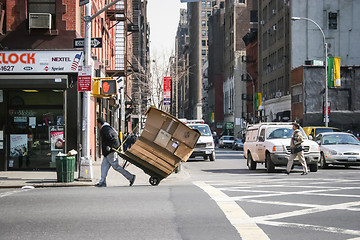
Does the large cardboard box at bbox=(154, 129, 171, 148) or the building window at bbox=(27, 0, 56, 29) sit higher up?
the building window at bbox=(27, 0, 56, 29)

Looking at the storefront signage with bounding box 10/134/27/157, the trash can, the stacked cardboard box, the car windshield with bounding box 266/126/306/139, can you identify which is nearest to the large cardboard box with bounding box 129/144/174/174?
the stacked cardboard box

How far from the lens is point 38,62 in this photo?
23.5 metres

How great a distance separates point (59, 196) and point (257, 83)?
78.1m

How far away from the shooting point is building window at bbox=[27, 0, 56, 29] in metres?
24.1

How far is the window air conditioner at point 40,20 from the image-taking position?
23377mm

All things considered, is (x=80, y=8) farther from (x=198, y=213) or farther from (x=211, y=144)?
(x=198, y=213)

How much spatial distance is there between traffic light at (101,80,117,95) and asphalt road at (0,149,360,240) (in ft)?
21.1

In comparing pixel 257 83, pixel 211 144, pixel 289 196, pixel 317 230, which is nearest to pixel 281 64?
pixel 257 83

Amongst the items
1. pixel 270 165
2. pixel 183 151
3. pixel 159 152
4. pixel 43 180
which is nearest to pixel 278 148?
pixel 270 165

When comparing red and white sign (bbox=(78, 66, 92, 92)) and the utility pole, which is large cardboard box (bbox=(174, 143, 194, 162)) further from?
red and white sign (bbox=(78, 66, 92, 92))

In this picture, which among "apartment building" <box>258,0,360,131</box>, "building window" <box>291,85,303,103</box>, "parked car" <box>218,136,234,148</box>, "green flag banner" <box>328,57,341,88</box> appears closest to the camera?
"green flag banner" <box>328,57,341,88</box>

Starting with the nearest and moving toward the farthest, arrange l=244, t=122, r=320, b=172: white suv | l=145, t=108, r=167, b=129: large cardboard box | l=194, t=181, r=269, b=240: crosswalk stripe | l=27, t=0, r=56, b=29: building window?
l=194, t=181, r=269, b=240: crosswalk stripe < l=145, t=108, r=167, b=129: large cardboard box < l=244, t=122, r=320, b=172: white suv < l=27, t=0, r=56, b=29: building window

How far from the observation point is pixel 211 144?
3447cm

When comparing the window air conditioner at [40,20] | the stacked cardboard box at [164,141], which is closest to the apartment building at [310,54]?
the window air conditioner at [40,20]
